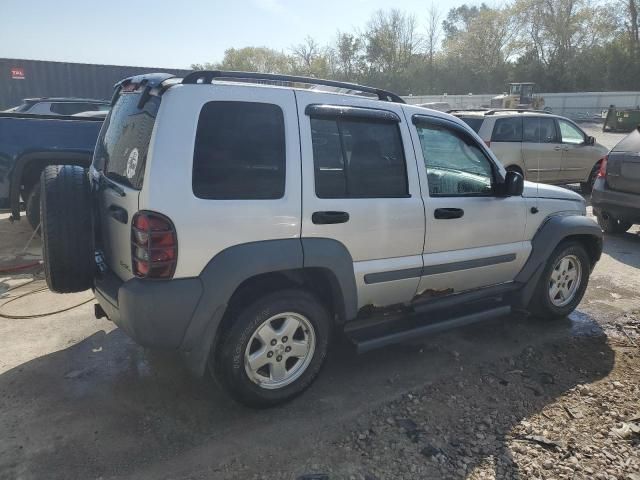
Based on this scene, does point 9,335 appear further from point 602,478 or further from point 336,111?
point 602,478

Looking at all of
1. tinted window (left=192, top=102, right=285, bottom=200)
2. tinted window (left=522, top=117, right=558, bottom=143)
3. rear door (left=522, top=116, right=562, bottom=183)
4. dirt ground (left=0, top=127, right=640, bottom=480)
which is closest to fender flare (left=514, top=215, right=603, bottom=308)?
dirt ground (left=0, top=127, right=640, bottom=480)

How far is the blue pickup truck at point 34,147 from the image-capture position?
5988 mm

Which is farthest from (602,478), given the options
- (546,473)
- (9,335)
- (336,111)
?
(9,335)

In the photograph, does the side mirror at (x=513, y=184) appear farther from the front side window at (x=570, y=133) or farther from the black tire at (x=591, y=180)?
the black tire at (x=591, y=180)

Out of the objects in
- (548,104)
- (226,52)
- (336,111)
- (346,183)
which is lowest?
(346,183)

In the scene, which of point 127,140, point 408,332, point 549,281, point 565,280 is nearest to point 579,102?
point 565,280

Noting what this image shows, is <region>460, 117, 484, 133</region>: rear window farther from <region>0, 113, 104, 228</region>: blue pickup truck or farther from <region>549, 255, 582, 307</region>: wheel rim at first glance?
<region>0, 113, 104, 228</region>: blue pickup truck

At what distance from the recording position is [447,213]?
354 centimetres

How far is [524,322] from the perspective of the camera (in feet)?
15.0

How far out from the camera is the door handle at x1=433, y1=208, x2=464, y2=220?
3490 mm

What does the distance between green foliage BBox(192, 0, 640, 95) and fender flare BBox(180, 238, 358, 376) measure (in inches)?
2079

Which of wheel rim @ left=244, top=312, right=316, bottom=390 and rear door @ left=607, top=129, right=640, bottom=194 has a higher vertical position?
rear door @ left=607, top=129, right=640, bottom=194

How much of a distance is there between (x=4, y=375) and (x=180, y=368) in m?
1.20

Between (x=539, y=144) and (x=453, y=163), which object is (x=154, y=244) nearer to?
(x=453, y=163)
